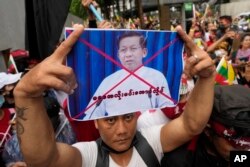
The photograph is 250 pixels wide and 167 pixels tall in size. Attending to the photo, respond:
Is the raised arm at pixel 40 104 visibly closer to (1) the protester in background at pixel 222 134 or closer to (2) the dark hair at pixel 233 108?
(1) the protester in background at pixel 222 134

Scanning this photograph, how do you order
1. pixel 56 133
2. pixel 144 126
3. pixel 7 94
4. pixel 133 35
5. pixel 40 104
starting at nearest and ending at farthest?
pixel 40 104, pixel 133 35, pixel 144 126, pixel 56 133, pixel 7 94

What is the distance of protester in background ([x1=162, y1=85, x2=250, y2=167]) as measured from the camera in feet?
6.77

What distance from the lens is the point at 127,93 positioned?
6.37 ft

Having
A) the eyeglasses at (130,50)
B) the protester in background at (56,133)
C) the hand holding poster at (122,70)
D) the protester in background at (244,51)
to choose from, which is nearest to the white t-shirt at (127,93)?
the hand holding poster at (122,70)

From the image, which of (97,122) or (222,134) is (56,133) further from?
(222,134)

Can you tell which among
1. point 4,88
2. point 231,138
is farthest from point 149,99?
point 4,88

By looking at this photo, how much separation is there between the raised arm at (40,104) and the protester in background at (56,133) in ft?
2.97

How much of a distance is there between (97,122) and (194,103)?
0.54m

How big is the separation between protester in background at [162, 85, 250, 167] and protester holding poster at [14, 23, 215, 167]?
9 centimetres

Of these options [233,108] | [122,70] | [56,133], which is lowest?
[56,133]

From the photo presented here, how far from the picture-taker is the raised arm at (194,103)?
1.88 metres

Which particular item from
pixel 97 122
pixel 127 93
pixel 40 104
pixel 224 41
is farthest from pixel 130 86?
pixel 224 41

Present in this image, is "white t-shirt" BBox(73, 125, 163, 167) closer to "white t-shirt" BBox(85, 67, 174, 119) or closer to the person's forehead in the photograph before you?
"white t-shirt" BBox(85, 67, 174, 119)

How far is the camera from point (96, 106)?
1.91 metres
